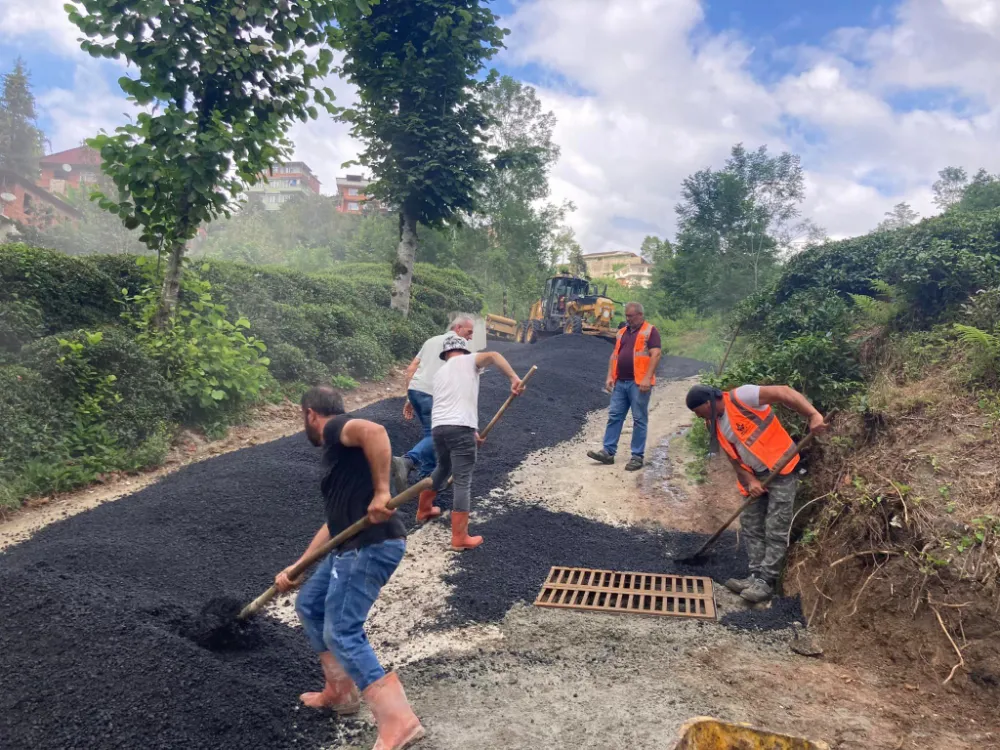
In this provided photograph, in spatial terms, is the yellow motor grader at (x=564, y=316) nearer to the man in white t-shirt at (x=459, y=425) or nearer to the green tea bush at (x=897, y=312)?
the green tea bush at (x=897, y=312)

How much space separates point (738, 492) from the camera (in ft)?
21.3

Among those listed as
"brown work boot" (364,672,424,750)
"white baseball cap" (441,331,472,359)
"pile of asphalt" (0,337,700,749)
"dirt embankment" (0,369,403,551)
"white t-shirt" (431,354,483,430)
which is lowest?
"dirt embankment" (0,369,403,551)

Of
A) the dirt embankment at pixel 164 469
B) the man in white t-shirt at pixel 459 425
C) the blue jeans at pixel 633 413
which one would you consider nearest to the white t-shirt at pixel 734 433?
the man in white t-shirt at pixel 459 425

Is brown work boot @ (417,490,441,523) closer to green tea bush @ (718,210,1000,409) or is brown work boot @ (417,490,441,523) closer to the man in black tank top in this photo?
the man in black tank top

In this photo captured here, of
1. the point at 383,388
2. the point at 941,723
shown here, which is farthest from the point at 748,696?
the point at 383,388

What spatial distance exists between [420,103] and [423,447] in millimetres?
9381

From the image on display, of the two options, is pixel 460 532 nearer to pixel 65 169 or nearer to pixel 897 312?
pixel 897 312

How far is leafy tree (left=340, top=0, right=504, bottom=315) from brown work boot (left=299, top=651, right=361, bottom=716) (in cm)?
1082

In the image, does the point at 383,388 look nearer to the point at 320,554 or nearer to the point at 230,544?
the point at 230,544

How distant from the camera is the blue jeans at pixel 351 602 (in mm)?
2871

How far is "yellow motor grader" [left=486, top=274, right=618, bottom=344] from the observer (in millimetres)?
21453

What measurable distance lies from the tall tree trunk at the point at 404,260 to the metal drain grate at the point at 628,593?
945cm

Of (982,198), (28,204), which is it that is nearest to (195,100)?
(982,198)

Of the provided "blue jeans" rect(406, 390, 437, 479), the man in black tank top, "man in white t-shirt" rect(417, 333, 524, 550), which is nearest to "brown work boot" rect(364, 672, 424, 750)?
the man in black tank top
